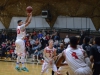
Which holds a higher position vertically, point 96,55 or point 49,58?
point 96,55

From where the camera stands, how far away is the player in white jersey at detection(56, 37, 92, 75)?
22.0ft

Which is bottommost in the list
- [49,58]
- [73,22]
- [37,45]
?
[37,45]

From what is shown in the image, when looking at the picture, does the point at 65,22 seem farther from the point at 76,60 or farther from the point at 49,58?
the point at 76,60

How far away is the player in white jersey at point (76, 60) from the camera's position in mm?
6695

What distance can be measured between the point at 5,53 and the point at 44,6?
726 cm

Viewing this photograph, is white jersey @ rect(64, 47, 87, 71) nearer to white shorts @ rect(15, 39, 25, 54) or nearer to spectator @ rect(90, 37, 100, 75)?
spectator @ rect(90, 37, 100, 75)

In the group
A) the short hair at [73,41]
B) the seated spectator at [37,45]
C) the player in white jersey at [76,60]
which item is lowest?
the seated spectator at [37,45]

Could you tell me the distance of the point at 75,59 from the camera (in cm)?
677

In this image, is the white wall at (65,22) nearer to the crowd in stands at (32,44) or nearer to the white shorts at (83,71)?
the crowd in stands at (32,44)

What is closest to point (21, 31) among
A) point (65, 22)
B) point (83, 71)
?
point (83, 71)

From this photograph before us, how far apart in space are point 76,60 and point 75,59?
0.11ft

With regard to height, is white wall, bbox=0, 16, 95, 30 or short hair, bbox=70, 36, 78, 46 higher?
white wall, bbox=0, 16, 95, 30

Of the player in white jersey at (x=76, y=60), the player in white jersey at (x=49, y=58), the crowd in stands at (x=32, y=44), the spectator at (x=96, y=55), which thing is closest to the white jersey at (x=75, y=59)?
the player in white jersey at (x=76, y=60)

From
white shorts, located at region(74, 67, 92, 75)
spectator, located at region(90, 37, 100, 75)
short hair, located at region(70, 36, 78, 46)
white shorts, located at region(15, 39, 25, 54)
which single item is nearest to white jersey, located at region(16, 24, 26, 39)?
white shorts, located at region(15, 39, 25, 54)
